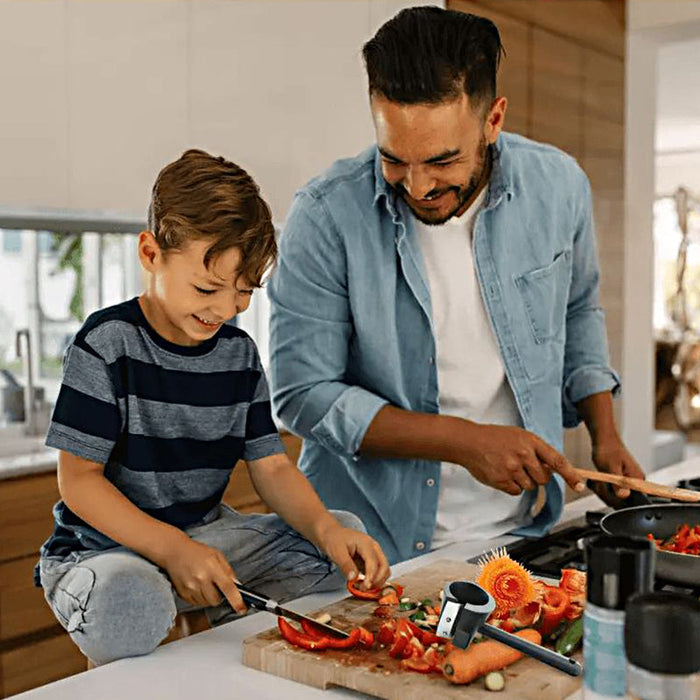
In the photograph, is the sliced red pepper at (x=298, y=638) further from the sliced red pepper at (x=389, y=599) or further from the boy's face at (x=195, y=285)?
the boy's face at (x=195, y=285)

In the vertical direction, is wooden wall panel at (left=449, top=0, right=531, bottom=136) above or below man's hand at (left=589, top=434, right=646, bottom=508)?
above

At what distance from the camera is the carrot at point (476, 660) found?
1.11 m

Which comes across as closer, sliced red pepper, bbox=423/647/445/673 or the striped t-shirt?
sliced red pepper, bbox=423/647/445/673

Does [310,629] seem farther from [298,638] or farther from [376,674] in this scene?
[376,674]

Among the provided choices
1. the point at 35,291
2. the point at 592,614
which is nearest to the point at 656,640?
the point at 592,614

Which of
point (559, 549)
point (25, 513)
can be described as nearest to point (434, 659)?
point (559, 549)

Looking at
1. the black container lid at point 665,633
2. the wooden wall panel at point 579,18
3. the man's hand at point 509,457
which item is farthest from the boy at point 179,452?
the wooden wall panel at point 579,18

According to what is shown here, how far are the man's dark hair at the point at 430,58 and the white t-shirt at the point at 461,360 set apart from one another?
324 millimetres

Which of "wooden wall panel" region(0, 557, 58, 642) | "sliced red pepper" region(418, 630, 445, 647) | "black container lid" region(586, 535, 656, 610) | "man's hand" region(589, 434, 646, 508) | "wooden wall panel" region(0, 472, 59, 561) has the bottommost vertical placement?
"wooden wall panel" region(0, 557, 58, 642)

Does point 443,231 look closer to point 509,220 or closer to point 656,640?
point 509,220

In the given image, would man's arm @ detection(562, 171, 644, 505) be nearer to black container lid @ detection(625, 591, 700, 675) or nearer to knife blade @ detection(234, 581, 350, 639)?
knife blade @ detection(234, 581, 350, 639)

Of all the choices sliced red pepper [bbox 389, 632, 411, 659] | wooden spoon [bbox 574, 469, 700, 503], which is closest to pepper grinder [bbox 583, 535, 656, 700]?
sliced red pepper [bbox 389, 632, 411, 659]

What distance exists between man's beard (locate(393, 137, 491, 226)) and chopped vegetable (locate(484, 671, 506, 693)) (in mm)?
809

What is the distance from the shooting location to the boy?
1293mm
